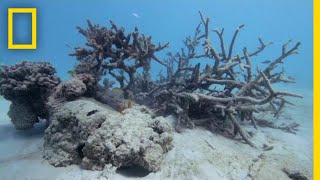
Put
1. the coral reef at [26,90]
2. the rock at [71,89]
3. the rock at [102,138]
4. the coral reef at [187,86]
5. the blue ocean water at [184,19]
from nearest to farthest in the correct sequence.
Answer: the rock at [102,138], the rock at [71,89], the coral reef at [26,90], the coral reef at [187,86], the blue ocean water at [184,19]

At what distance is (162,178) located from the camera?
140 inches

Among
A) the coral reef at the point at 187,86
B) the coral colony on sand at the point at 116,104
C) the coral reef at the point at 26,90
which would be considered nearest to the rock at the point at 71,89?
the coral colony on sand at the point at 116,104

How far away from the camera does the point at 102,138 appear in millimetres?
3699

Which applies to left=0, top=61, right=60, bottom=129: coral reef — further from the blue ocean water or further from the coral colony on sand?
the blue ocean water

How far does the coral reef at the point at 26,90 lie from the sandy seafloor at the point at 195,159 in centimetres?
26

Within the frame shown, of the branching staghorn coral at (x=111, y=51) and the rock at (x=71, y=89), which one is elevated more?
the branching staghorn coral at (x=111, y=51)

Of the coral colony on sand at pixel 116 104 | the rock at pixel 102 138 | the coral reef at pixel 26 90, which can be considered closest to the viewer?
the rock at pixel 102 138

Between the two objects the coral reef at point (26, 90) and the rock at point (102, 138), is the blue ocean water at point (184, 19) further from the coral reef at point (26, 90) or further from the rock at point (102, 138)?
the rock at point (102, 138)

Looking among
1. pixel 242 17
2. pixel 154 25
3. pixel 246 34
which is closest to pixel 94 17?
pixel 154 25

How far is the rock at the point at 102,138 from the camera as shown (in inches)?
142

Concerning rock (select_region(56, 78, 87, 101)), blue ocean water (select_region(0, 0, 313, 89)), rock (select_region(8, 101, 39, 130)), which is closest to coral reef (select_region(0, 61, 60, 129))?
rock (select_region(8, 101, 39, 130))

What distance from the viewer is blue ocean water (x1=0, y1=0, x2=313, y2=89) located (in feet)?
229

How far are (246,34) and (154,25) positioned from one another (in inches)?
1869

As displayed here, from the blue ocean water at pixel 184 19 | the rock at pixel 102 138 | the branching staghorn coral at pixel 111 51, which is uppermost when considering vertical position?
the blue ocean water at pixel 184 19
